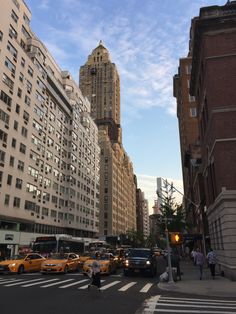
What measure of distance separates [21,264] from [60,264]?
3.04m

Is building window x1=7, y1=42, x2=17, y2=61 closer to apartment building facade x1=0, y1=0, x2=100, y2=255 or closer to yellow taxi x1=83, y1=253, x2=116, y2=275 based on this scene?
apartment building facade x1=0, y1=0, x2=100, y2=255

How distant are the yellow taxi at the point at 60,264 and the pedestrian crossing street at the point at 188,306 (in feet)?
40.3

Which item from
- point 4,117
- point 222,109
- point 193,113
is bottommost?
point 222,109

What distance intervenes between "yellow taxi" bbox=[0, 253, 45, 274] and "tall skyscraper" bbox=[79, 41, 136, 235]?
93106 millimetres

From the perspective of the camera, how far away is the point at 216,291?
51.0 feet

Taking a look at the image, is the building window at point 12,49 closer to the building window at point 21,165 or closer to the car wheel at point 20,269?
the building window at point 21,165

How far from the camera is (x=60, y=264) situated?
24.6 metres

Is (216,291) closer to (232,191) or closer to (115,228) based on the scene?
(232,191)

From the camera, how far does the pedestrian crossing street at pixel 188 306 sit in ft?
34.4

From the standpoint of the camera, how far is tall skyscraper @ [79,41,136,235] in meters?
124

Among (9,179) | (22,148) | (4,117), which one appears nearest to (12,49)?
(4,117)

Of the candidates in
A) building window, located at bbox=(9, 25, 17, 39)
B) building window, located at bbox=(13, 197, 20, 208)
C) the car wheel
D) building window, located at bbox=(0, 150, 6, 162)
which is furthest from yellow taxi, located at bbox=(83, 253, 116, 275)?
building window, located at bbox=(9, 25, 17, 39)

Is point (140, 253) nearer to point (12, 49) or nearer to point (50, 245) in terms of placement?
→ point (50, 245)

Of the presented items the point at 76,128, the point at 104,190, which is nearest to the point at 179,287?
the point at 76,128
